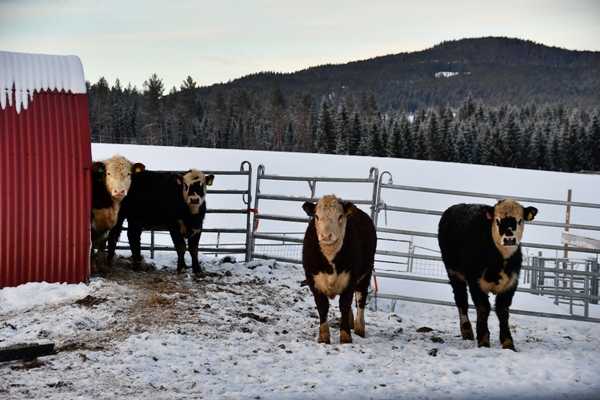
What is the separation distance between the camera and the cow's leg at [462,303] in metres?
5.98

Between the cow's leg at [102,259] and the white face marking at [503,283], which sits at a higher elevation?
the white face marking at [503,283]

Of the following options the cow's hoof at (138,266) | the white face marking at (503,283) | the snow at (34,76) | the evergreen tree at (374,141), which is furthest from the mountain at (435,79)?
the white face marking at (503,283)

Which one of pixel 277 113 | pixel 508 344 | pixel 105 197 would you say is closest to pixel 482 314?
pixel 508 344

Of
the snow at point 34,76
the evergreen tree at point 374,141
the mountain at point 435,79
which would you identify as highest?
the mountain at point 435,79

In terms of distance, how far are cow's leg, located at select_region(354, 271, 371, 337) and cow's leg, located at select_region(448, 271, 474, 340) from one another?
37.7 inches

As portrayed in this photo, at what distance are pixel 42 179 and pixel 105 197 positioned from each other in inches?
38.3

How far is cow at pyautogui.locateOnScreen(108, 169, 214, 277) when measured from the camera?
8.23m

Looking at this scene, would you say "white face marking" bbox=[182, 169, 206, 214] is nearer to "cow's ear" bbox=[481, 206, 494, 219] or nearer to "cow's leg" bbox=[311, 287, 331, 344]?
"cow's leg" bbox=[311, 287, 331, 344]

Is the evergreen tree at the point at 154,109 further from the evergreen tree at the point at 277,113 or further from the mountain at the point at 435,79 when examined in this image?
the evergreen tree at the point at 277,113

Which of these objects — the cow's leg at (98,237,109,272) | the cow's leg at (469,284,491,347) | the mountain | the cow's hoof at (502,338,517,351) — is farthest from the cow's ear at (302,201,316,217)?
the mountain

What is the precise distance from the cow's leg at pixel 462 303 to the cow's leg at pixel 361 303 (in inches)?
37.7

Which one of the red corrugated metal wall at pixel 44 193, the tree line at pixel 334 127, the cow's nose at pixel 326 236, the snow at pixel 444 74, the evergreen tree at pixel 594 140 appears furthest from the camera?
the snow at pixel 444 74

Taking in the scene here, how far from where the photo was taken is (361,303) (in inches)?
236

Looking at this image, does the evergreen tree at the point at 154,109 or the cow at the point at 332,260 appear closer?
the cow at the point at 332,260
